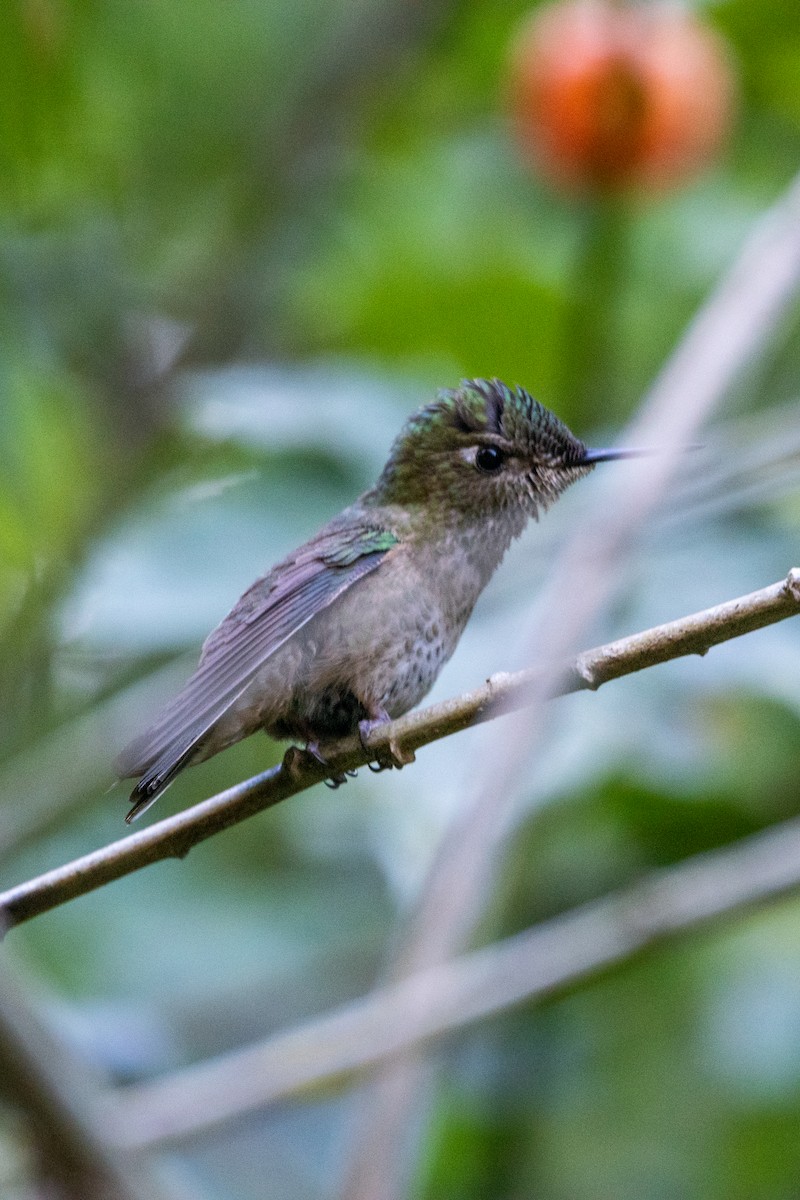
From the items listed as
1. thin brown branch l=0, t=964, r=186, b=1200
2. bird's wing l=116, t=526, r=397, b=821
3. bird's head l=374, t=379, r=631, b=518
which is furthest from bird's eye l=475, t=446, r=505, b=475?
thin brown branch l=0, t=964, r=186, b=1200

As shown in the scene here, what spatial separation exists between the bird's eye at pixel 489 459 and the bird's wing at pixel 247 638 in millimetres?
185

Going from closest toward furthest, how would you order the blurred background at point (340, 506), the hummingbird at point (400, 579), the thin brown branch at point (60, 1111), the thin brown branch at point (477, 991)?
the thin brown branch at point (60, 1111) → the hummingbird at point (400, 579) → the thin brown branch at point (477, 991) → the blurred background at point (340, 506)

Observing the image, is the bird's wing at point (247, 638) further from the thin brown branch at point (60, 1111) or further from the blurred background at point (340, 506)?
the blurred background at point (340, 506)

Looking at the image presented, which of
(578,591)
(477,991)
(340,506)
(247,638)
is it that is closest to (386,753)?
(247,638)

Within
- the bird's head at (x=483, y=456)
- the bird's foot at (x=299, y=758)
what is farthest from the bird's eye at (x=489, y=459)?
the bird's foot at (x=299, y=758)

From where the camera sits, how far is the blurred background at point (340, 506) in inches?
144

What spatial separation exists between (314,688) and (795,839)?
1158 mm

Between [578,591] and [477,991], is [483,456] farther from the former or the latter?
[477,991]

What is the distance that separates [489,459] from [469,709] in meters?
0.90

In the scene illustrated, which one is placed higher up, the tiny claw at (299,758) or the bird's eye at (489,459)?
the bird's eye at (489,459)

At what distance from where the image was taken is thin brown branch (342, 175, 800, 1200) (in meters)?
2.53

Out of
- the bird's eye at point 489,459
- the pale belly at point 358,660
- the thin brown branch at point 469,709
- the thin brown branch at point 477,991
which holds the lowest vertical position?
the thin brown branch at point 477,991

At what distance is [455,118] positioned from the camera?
528 centimetres

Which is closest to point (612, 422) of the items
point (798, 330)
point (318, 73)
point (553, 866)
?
point (798, 330)
